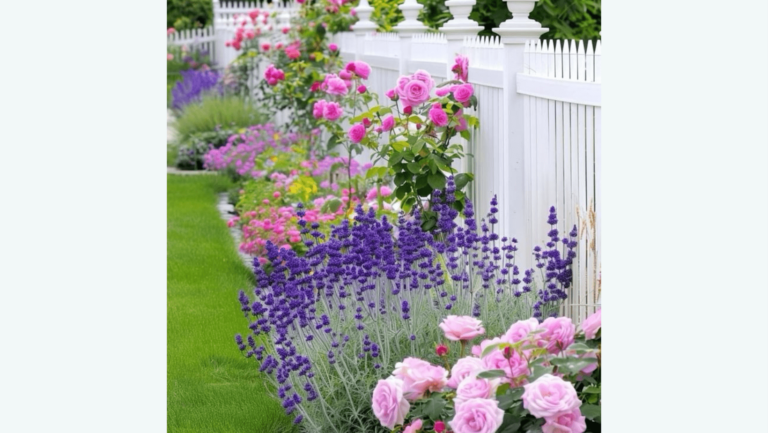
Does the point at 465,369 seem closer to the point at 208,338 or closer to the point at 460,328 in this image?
the point at 460,328

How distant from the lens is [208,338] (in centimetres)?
504

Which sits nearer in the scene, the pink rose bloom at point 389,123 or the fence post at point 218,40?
the pink rose bloom at point 389,123

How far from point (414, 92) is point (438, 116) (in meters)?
0.20

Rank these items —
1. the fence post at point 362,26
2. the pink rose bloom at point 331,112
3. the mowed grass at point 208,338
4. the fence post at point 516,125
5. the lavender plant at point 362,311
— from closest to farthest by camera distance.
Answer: the lavender plant at point 362,311, the mowed grass at point 208,338, the fence post at point 516,125, the pink rose bloom at point 331,112, the fence post at point 362,26

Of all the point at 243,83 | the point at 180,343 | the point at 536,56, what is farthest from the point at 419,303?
the point at 243,83

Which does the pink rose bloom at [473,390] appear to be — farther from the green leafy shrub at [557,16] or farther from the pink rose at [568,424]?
the green leafy shrub at [557,16]

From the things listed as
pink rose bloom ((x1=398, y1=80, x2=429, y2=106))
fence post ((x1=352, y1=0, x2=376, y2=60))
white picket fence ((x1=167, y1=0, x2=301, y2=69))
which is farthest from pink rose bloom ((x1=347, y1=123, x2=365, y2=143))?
white picket fence ((x1=167, y1=0, x2=301, y2=69))

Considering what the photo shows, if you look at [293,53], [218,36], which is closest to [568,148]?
[293,53]

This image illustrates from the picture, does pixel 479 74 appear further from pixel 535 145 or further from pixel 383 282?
pixel 383 282

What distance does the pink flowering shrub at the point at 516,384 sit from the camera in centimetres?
258

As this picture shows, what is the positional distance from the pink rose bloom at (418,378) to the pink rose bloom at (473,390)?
22 cm

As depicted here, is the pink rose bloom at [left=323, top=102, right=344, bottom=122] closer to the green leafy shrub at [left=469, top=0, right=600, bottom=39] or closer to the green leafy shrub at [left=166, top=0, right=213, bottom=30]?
the green leafy shrub at [left=469, top=0, right=600, bottom=39]

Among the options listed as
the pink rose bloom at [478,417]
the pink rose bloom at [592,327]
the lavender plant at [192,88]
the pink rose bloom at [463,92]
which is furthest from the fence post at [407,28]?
the lavender plant at [192,88]

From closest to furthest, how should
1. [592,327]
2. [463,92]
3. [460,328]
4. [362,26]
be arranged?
[592,327] < [460,328] < [463,92] < [362,26]
